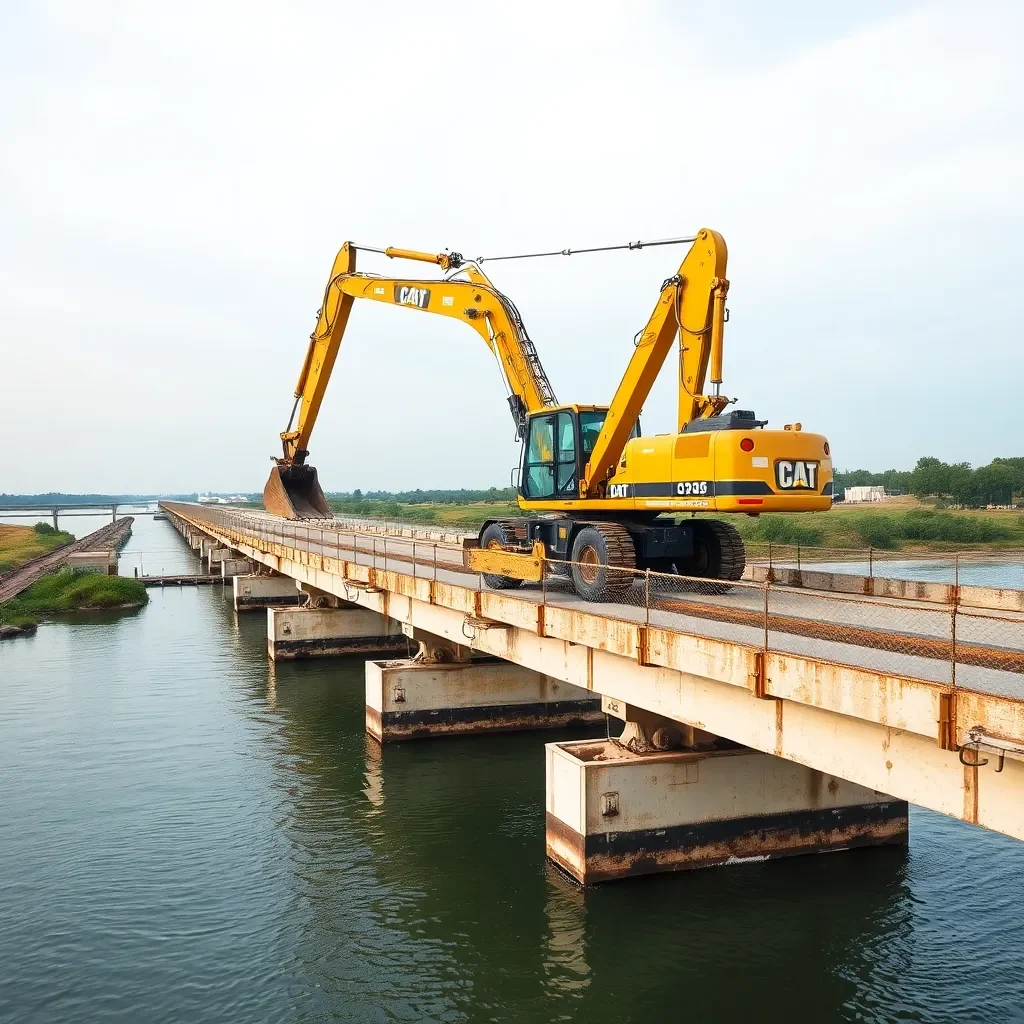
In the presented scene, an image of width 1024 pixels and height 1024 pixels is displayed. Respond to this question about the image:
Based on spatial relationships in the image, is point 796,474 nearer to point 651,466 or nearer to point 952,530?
point 651,466

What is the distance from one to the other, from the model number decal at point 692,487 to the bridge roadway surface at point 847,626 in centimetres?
168

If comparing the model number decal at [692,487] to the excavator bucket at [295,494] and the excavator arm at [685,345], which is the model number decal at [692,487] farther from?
the excavator bucket at [295,494]

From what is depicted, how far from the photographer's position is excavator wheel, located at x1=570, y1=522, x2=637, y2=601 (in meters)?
16.3

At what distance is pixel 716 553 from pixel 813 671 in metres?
8.59

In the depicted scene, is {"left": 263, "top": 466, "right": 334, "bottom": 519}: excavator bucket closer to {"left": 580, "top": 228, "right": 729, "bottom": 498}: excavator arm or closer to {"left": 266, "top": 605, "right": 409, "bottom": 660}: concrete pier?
{"left": 266, "top": 605, "right": 409, "bottom": 660}: concrete pier

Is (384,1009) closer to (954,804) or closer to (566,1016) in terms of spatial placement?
(566,1016)

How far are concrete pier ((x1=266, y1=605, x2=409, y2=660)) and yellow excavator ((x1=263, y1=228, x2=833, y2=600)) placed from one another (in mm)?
15997

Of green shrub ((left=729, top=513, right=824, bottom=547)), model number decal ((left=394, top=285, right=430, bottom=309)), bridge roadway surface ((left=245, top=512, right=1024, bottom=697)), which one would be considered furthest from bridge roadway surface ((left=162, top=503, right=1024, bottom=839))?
green shrub ((left=729, top=513, right=824, bottom=547))

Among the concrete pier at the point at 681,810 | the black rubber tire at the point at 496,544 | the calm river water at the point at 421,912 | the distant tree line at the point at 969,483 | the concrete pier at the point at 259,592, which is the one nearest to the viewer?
the calm river water at the point at 421,912

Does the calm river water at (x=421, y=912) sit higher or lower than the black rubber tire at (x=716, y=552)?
lower

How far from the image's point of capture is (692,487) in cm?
1509

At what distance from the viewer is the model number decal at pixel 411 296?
27641 mm

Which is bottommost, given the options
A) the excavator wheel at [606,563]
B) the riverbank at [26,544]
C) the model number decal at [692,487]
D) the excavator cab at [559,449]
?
the riverbank at [26,544]

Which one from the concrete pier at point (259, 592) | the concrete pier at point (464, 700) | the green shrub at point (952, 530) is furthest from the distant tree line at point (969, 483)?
the concrete pier at point (464, 700)
